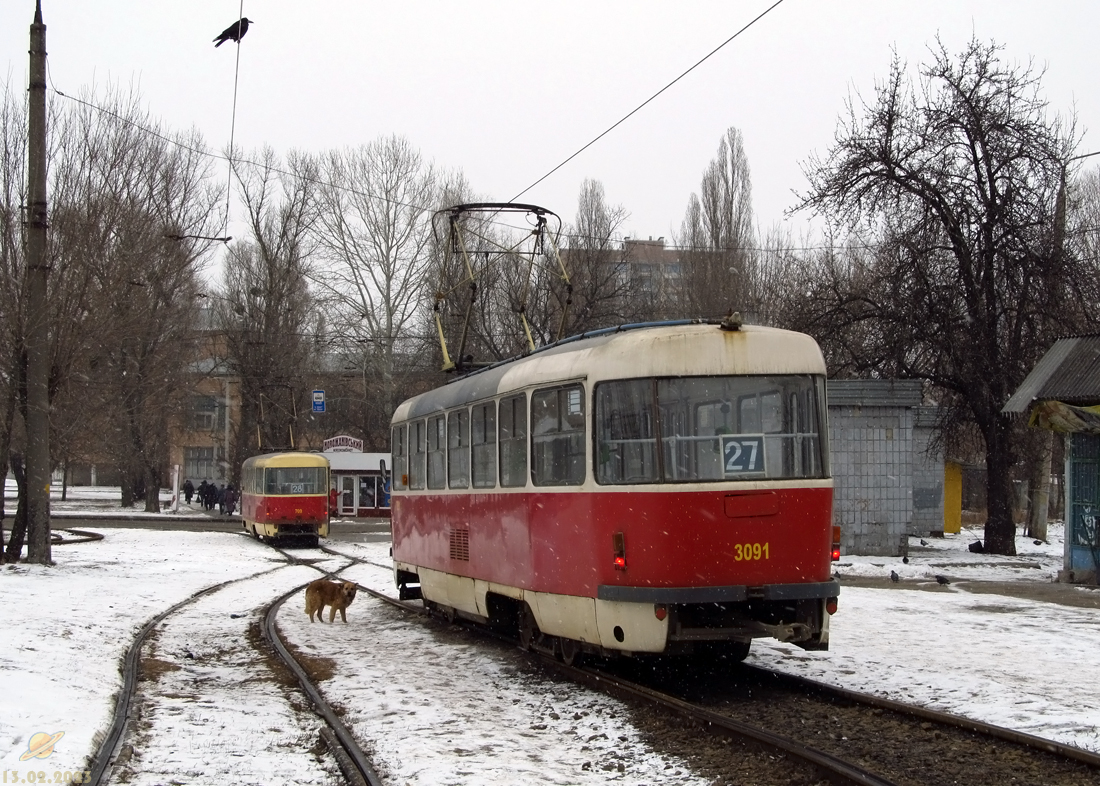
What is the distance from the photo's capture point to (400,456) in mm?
15250

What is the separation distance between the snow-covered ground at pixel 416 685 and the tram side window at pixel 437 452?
173 centimetres

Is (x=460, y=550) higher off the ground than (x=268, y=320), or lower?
lower

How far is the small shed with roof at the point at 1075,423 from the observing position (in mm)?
17750

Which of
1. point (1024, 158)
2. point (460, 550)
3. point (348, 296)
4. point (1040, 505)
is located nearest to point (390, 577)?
point (460, 550)

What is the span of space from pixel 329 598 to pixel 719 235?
4159 cm

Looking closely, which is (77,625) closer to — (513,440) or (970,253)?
(513,440)

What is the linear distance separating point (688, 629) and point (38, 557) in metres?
13.9

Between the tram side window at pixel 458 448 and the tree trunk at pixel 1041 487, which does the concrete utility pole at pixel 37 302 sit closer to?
the tram side window at pixel 458 448

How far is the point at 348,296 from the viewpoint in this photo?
51250mm

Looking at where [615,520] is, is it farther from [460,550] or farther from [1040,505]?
[1040,505]

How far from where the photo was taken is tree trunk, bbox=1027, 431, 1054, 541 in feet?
100

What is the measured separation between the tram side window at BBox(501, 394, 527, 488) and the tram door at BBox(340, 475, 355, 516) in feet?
140

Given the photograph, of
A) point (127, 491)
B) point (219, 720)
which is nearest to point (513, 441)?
point (219, 720)

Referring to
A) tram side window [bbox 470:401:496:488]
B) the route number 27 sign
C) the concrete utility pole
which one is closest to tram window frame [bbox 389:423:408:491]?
tram side window [bbox 470:401:496:488]
